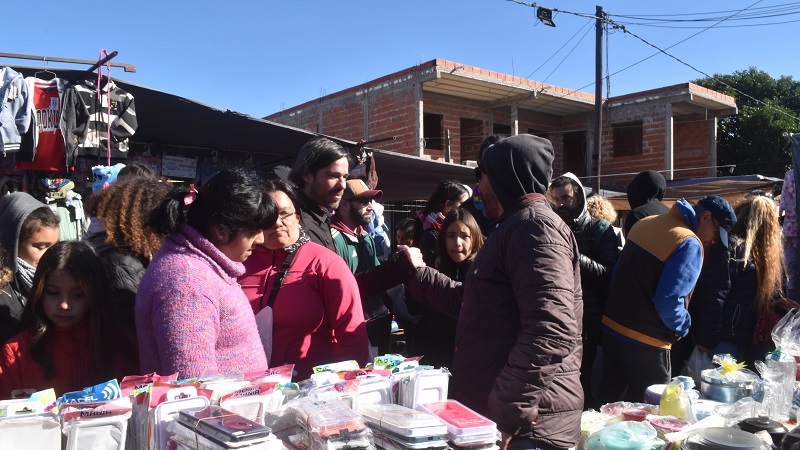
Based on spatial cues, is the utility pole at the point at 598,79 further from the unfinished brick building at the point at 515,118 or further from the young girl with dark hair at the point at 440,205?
the young girl with dark hair at the point at 440,205

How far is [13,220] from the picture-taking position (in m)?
2.37

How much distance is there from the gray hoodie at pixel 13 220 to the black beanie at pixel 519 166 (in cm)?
204

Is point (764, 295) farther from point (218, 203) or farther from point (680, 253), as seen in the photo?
point (218, 203)

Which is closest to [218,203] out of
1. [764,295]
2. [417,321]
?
[417,321]

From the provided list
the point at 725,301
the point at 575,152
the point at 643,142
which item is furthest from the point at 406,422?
the point at 575,152

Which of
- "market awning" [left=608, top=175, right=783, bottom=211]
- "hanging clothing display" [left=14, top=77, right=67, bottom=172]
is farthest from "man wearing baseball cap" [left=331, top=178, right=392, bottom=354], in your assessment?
"market awning" [left=608, top=175, right=783, bottom=211]

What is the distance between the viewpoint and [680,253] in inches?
106

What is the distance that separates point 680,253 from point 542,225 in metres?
1.41

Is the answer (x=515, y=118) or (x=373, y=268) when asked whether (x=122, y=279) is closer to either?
(x=373, y=268)

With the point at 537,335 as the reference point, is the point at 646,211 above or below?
above

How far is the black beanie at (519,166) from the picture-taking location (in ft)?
5.94

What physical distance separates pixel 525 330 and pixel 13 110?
378 centimetres

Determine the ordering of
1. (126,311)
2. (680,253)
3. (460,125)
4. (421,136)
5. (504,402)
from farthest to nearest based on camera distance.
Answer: (460,125) → (421,136) → (680,253) → (126,311) → (504,402)

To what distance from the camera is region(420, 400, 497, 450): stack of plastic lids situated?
1.20 meters
